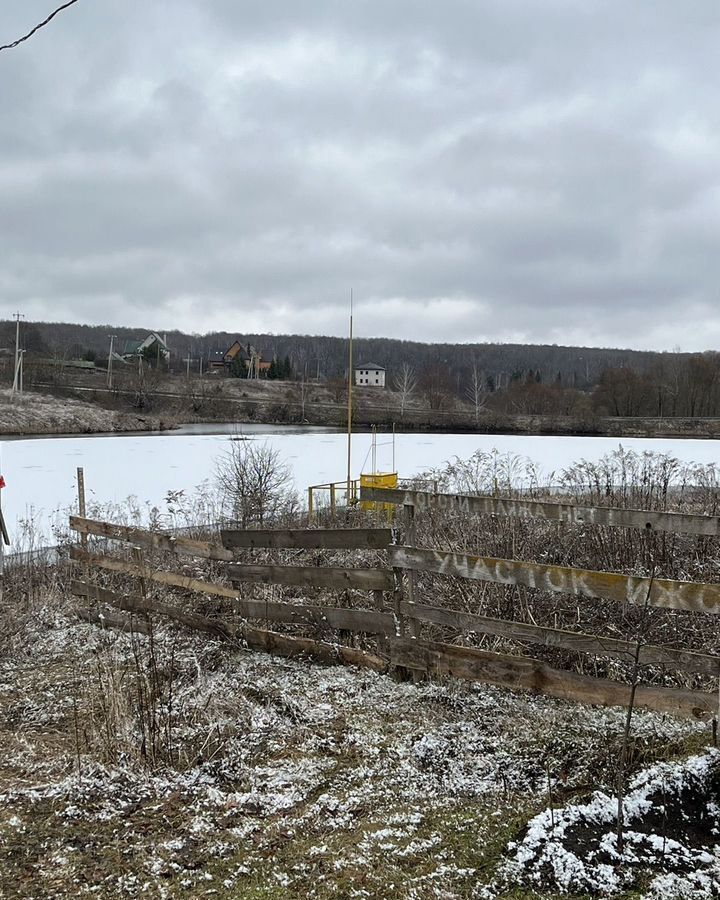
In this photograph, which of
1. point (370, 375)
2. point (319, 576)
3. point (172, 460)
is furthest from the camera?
point (370, 375)

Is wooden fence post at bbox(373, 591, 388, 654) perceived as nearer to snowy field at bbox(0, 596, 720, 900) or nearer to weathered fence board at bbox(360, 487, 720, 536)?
snowy field at bbox(0, 596, 720, 900)

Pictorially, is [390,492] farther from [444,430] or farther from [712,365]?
[712,365]

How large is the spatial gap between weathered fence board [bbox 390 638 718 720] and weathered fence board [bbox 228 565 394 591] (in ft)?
1.45

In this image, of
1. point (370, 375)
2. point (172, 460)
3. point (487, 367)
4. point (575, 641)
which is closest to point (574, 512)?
point (575, 641)

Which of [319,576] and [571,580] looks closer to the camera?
[571,580]

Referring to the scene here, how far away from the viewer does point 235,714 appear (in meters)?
4.32

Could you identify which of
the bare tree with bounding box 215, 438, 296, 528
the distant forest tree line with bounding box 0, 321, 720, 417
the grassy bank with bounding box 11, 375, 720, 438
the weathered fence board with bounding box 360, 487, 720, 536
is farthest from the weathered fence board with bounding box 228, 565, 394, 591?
the distant forest tree line with bounding box 0, 321, 720, 417

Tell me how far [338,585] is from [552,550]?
12.2 feet

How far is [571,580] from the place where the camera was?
12.9 feet

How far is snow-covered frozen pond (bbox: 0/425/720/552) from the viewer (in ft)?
63.1

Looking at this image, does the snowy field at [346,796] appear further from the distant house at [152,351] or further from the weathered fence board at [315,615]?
the distant house at [152,351]

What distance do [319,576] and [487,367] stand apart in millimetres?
129894

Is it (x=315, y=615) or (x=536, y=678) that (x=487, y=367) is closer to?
(x=315, y=615)

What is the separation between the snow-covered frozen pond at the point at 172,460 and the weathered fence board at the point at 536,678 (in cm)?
1031
